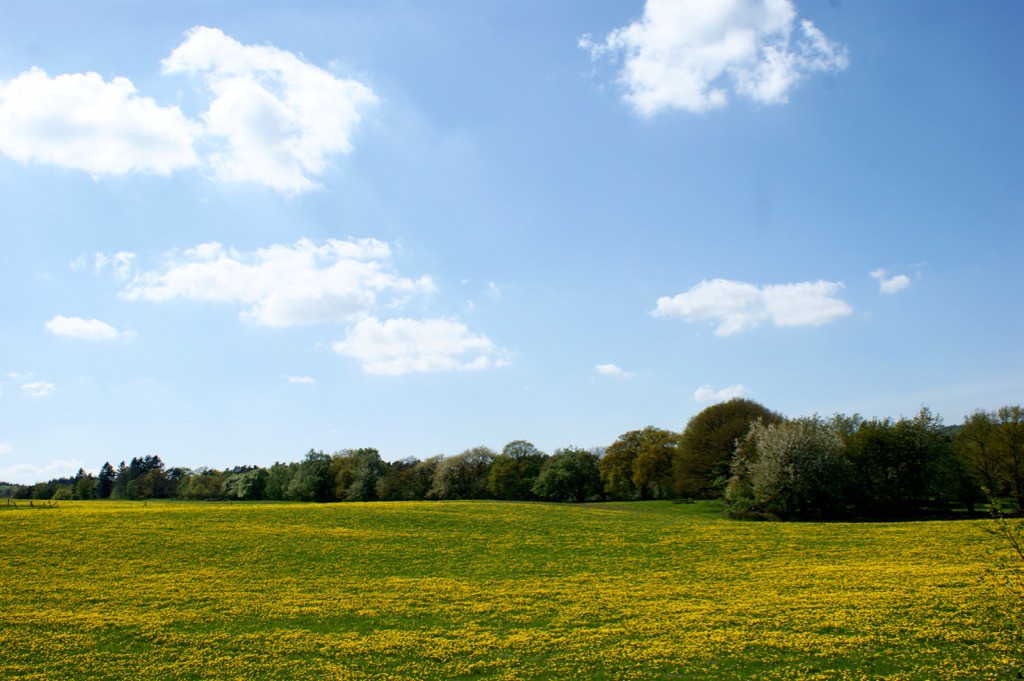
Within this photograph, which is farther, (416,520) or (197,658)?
(416,520)

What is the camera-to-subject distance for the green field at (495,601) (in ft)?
73.4

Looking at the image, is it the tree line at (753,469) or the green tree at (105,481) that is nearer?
the tree line at (753,469)

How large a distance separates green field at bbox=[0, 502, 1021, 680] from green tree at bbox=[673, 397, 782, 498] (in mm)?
24881

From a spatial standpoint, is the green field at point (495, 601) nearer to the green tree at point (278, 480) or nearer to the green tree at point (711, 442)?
the green tree at point (711, 442)

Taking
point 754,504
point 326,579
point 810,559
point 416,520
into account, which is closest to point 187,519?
point 416,520

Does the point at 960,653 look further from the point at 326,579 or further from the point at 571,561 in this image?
the point at 326,579

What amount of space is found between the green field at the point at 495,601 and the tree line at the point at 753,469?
27.8 ft

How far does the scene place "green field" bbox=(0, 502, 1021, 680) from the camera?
2236 cm

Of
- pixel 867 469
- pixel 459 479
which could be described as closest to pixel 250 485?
pixel 459 479

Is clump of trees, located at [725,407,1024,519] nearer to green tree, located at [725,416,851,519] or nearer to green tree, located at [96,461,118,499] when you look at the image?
green tree, located at [725,416,851,519]

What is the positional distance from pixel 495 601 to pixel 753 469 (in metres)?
39.4

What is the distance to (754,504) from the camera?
5944cm

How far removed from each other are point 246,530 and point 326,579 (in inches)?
600

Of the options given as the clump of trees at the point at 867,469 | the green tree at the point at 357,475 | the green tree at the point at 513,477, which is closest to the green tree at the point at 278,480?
the green tree at the point at 357,475
